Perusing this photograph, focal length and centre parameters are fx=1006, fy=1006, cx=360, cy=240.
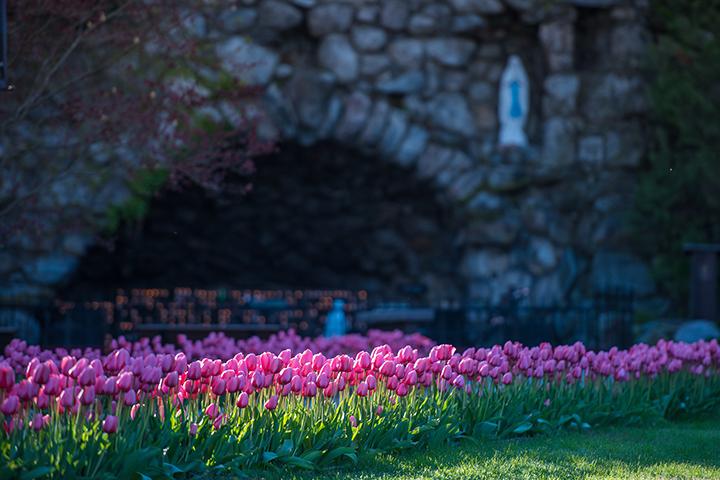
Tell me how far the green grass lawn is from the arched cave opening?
29.7ft

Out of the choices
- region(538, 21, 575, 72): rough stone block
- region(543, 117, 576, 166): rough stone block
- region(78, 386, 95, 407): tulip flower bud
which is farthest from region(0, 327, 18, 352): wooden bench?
region(538, 21, 575, 72): rough stone block

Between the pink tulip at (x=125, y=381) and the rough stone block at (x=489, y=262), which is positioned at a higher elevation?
the rough stone block at (x=489, y=262)

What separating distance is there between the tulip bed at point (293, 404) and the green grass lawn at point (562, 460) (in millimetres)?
132

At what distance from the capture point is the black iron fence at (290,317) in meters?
11.0

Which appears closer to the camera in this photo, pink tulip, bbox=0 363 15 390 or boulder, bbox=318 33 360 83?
pink tulip, bbox=0 363 15 390

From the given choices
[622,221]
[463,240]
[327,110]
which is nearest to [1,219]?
[327,110]

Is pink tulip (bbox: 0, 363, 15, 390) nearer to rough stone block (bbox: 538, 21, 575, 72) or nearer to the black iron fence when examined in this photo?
the black iron fence

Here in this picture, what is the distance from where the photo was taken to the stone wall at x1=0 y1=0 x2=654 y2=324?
14312mm

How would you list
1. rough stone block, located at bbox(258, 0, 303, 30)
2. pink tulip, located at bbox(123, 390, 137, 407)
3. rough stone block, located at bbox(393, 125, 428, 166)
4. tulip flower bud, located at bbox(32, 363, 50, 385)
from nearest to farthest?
tulip flower bud, located at bbox(32, 363, 50, 385), pink tulip, located at bbox(123, 390, 137, 407), rough stone block, located at bbox(258, 0, 303, 30), rough stone block, located at bbox(393, 125, 428, 166)

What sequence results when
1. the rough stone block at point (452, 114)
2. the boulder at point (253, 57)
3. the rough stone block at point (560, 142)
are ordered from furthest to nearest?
the rough stone block at point (560, 142), the rough stone block at point (452, 114), the boulder at point (253, 57)

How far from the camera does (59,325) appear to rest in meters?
11.2

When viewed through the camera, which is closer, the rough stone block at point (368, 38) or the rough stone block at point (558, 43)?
the rough stone block at point (368, 38)

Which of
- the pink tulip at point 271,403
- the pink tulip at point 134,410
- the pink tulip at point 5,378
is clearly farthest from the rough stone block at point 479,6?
the pink tulip at point 5,378

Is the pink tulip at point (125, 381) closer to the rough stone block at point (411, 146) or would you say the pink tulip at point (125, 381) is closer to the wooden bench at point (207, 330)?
the wooden bench at point (207, 330)
